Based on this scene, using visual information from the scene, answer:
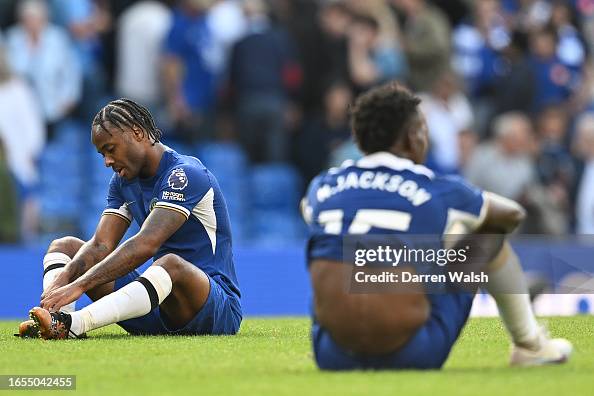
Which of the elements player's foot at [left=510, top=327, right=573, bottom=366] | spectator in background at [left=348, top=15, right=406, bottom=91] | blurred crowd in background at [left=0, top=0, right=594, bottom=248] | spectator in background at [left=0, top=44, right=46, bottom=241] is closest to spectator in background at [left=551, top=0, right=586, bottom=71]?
blurred crowd in background at [left=0, top=0, right=594, bottom=248]

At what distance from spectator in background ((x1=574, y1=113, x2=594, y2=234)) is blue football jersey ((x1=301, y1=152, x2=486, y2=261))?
11.1m

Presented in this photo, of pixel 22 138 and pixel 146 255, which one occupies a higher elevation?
pixel 22 138

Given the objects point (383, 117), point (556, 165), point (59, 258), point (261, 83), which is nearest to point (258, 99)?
point (261, 83)

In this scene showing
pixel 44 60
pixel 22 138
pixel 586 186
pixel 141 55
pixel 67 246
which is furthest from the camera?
pixel 586 186

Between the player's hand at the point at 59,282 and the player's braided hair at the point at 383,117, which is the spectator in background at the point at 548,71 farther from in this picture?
the player's braided hair at the point at 383,117

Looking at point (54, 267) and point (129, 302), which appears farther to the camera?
point (54, 267)

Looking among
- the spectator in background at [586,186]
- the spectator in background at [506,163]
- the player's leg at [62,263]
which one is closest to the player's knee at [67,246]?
the player's leg at [62,263]

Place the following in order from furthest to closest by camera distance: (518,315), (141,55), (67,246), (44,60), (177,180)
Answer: (141,55) → (44,60) → (67,246) → (177,180) → (518,315)

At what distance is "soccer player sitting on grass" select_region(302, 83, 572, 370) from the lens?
6.22m

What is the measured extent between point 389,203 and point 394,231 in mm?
142

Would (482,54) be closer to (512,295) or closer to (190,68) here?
(190,68)

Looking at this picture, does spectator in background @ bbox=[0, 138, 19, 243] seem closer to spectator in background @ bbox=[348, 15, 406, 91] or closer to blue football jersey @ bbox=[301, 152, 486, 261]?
spectator in background @ bbox=[348, 15, 406, 91]

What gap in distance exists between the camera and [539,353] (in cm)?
664

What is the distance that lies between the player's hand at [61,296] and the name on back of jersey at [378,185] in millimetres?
2339
